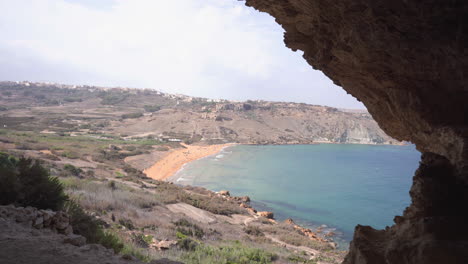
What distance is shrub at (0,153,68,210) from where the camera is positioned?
646cm

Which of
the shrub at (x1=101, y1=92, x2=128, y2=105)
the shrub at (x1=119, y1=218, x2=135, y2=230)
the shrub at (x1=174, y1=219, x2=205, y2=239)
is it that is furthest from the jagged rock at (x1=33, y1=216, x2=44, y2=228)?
the shrub at (x1=101, y1=92, x2=128, y2=105)

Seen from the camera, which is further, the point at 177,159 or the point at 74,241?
the point at 177,159

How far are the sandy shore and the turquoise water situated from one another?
150 cm

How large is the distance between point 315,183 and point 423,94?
1476 inches

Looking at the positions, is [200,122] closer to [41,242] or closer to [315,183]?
[315,183]

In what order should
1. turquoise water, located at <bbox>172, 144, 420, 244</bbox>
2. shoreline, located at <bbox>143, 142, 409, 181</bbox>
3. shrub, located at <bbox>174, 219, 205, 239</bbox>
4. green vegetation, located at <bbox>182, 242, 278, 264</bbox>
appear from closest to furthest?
green vegetation, located at <bbox>182, 242, 278, 264</bbox> → shrub, located at <bbox>174, 219, 205, 239</bbox> → turquoise water, located at <bbox>172, 144, 420, 244</bbox> → shoreline, located at <bbox>143, 142, 409, 181</bbox>

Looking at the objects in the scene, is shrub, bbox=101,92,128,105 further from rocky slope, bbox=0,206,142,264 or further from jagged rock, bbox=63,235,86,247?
jagged rock, bbox=63,235,86,247

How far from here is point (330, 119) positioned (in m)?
97.9

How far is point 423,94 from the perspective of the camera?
154 inches

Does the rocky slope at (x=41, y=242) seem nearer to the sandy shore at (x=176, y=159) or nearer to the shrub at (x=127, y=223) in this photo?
the shrub at (x=127, y=223)

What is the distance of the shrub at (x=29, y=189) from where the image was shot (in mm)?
6457

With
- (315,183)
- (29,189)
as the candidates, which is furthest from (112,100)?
(29,189)

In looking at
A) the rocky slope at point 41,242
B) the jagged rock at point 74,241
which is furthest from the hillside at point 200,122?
the jagged rock at point 74,241

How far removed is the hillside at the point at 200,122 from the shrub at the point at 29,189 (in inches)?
2224
